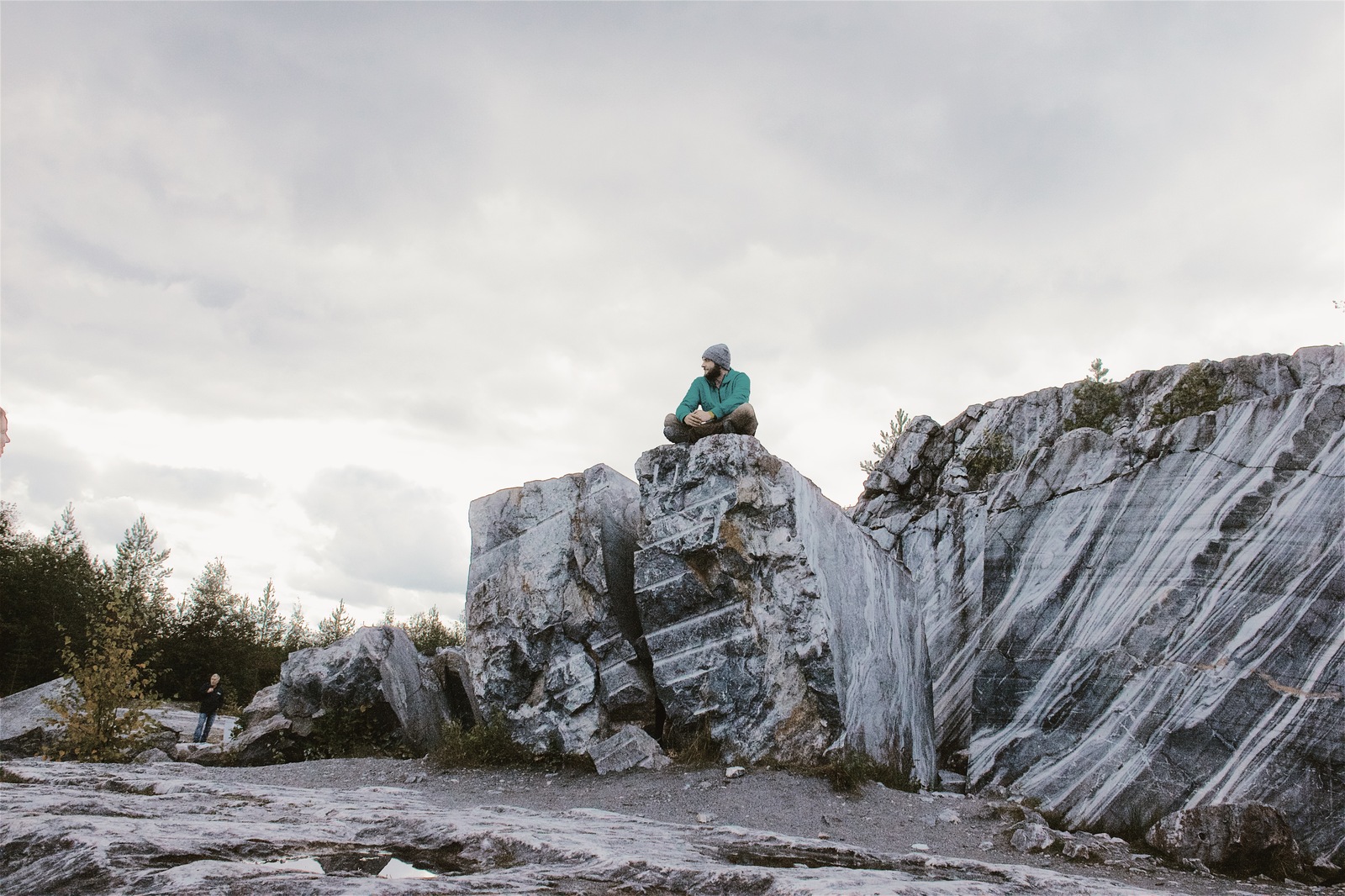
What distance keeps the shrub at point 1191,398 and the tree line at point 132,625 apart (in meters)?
19.6

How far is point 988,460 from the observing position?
16797 millimetres

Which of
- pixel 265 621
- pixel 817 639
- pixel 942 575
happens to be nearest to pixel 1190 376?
pixel 942 575

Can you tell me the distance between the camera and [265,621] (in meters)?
51.6

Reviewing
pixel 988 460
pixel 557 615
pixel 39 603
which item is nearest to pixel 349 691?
pixel 557 615

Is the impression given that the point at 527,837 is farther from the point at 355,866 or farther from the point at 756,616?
the point at 756,616

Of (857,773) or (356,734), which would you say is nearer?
(857,773)

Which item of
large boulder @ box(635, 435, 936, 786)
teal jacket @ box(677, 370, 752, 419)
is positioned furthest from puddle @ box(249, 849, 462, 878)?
teal jacket @ box(677, 370, 752, 419)

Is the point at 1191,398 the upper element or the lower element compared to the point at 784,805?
upper

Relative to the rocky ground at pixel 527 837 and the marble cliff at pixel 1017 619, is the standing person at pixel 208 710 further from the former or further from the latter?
the marble cliff at pixel 1017 619

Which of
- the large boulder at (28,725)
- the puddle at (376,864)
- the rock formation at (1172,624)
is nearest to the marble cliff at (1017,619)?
the rock formation at (1172,624)

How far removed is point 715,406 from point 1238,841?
6784 mm

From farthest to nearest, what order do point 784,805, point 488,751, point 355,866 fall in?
point 488,751 → point 784,805 → point 355,866

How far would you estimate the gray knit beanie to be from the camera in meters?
11.5

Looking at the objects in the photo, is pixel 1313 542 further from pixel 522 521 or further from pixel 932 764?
pixel 522 521
